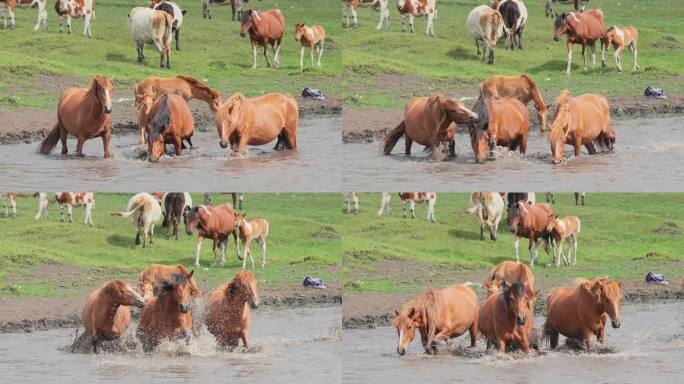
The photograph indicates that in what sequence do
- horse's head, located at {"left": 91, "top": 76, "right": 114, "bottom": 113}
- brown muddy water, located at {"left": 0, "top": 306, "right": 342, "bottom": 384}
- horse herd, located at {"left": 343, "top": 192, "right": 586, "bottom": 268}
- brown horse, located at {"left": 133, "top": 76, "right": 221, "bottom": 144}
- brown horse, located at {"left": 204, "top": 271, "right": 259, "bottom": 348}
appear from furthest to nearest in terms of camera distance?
brown horse, located at {"left": 133, "top": 76, "right": 221, "bottom": 144} → horse herd, located at {"left": 343, "top": 192, "right": 586, "bottom": 268} → horse's head, located at {"left": 91, "top": 76, "right": 114, "bottom": 113} → brown horse, located at {"left": 204, "top": 271, "right": 259, "bottom": 348} → brown muddy water, located at {"left": 0, "top": 306, "right": 342, "bottom": 384}

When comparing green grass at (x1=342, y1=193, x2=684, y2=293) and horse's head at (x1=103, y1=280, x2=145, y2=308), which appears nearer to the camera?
horse's head at (x1=103, y1=280, x2=145, y2=308)

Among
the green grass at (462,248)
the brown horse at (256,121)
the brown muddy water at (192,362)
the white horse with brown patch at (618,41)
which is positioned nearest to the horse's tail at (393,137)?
the brown horse at (256,121)

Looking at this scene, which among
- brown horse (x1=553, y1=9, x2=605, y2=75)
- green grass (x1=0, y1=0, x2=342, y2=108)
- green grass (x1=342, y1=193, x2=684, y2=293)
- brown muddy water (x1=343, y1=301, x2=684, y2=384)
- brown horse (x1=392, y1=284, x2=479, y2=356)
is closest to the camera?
brown muddy water (x1=343, y1=301, x2=684, y2=384)

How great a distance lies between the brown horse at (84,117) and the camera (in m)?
23.5

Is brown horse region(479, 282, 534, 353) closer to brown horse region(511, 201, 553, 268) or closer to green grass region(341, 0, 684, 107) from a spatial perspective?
brown horse region(511, 201, 553, 268)

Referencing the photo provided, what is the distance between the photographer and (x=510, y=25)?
3008 cm

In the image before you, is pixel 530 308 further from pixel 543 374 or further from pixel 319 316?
pixel 319 316

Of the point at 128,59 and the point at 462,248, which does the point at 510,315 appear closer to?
the point at 462,248

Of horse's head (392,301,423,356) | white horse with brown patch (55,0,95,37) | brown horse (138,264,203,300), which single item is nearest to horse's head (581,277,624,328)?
horse's head (392,301,423,356)

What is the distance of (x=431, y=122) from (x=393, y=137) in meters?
0.98

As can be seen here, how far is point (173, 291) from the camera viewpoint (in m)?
20.5

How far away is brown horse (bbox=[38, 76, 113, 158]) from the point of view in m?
23.5

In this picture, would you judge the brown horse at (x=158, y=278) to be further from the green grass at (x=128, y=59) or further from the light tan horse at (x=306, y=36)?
the light tan horse at (x=306, y=36)

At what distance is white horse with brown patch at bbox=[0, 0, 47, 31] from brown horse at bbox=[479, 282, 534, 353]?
12159 mm
